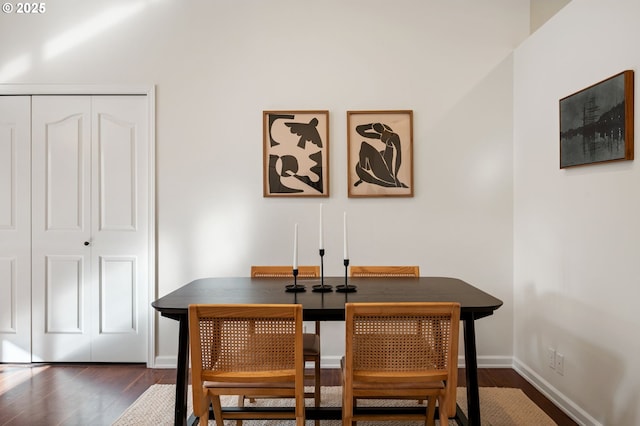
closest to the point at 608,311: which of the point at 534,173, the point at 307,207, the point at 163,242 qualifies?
the point at 534,173

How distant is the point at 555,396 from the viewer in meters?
2.63

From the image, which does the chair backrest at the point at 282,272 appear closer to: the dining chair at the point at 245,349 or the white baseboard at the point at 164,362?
the dining chair at the point at 245,349

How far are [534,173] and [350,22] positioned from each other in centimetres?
179

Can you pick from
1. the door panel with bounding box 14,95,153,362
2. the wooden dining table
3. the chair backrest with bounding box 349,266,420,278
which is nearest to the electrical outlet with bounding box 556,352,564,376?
the wooden dining table

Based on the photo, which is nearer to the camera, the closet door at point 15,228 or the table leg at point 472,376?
the table leg at point 472,376

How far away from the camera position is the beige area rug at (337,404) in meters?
2.39

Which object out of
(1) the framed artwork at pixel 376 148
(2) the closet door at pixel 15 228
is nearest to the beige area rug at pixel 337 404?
(2) the closet door at pixel 15 228

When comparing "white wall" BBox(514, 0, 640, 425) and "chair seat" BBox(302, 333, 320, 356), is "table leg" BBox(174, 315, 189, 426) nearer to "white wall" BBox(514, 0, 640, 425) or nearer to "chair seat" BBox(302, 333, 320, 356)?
"chair seat" BBox(302, 333, 320, 356)


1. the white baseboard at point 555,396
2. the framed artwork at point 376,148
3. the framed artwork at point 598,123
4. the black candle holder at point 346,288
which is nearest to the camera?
the framed artwork at point 598,123

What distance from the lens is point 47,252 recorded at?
3.38 metres

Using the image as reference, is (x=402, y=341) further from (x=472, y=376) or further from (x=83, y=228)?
(x=83, y=228)

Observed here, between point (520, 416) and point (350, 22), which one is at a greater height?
point (350, 22)

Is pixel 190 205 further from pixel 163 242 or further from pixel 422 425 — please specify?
pixel 422 425

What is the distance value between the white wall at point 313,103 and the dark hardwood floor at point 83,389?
0.24 metres
